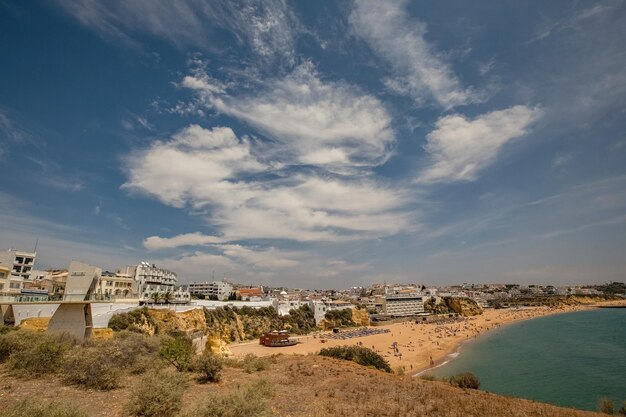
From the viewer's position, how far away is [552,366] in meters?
45.8

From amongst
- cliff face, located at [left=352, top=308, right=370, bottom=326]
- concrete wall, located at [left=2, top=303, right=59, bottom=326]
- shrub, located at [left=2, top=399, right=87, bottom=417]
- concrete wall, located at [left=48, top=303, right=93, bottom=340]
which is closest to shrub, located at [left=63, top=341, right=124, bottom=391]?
shrub, located at [left=2, top=399, right=87, bottom=417]

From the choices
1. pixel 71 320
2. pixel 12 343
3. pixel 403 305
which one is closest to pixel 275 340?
pixel 71 320

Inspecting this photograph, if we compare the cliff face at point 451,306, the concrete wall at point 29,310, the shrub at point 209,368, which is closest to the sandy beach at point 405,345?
the concrete wall at point 29,310

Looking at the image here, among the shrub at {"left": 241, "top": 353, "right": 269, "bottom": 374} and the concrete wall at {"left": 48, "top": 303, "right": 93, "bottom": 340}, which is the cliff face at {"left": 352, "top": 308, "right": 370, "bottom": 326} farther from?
the concrete wall at {"left": 48, "top": 303, "right": 93, "bottom": 340}

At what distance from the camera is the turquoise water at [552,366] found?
109ft

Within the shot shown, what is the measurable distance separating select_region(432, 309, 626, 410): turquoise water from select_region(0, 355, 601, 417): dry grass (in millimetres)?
21419

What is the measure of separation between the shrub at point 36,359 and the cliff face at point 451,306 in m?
142

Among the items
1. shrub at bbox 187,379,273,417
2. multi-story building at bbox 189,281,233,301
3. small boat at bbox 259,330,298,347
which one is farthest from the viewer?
multi-story building at bbox 189,281,233,301

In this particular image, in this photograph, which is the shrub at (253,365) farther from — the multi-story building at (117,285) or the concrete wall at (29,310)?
the multi-story building at (117,285)

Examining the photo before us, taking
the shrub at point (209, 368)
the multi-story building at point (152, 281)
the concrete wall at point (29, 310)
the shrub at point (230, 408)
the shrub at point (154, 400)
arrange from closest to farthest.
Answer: the shrub at point (230, 408)
the shrub at point (154, 400)
the shrub at point (209, 368)
the concrete wall at point (29, 310)
the multi-story building at point (152, 281)

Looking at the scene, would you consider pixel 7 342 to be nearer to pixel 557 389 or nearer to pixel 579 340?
pixel 557 389

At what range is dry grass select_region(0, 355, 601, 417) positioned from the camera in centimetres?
1230

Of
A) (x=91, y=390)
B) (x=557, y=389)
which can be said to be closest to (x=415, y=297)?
(x=557, y=389)

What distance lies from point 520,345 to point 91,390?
73.5 metres
